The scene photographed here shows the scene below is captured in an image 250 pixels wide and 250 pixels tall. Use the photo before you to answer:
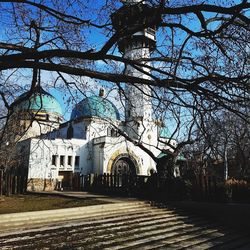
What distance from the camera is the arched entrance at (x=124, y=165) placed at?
37.2m

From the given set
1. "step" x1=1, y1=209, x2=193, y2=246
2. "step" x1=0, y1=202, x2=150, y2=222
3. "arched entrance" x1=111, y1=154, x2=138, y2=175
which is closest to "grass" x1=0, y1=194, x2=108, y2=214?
"step" x1=0, y1=202, x2=150, y2=222

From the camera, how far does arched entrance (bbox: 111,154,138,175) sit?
122 feet

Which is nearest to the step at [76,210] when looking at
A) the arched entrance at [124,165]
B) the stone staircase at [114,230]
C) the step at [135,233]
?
the stone staircase at [114,230]

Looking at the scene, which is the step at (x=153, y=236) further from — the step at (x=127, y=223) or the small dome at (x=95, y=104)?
the small dome at (x=95, y=104)

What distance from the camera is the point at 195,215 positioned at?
1313 cm

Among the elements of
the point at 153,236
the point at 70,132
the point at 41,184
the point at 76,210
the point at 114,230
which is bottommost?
the point at 153,236

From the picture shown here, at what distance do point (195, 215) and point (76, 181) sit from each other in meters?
16.4

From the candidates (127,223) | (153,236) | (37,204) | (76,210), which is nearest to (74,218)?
(76,210)

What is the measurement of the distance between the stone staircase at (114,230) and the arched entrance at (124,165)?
24267mm

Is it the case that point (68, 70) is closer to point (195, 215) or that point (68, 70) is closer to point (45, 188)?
point (195, 215)

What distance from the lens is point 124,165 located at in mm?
38250

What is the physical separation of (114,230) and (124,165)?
28.7m

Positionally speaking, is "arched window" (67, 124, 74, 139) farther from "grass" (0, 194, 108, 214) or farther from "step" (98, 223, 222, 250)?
"step" (98, 223, 222, 250)

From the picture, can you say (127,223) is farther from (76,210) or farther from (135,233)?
(76,210)
